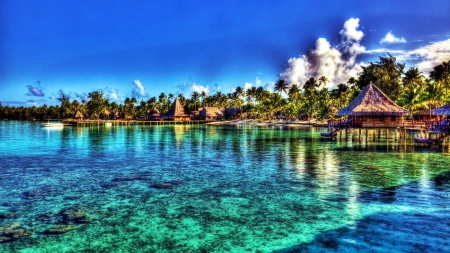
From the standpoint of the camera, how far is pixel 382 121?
95.5 feet

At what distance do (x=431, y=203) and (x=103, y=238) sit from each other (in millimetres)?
8206

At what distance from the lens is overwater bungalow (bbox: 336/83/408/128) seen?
2836cm

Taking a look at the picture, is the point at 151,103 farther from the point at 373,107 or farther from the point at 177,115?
the point at 373,107

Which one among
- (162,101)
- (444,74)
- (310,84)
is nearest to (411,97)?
(444,74)

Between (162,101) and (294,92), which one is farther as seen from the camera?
(162,101)

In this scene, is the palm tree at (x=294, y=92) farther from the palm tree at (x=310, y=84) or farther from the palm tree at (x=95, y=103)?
the palm tree at (x=95, y=103)

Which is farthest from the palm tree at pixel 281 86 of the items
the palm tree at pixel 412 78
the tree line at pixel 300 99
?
the palm tree at pixel 412 78

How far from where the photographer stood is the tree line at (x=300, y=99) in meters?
44.9

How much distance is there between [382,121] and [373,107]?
61.0 inches

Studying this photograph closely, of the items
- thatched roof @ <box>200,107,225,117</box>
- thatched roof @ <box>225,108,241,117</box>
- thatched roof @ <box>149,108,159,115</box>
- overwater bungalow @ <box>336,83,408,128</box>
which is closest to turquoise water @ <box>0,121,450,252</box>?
overwater bungalow @ <box>336,83,408,128</box>

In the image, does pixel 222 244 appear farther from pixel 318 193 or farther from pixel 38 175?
pixel 38 175

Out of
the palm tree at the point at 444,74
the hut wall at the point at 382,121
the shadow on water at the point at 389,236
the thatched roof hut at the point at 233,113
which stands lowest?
the shadow on water at the point at 389,236

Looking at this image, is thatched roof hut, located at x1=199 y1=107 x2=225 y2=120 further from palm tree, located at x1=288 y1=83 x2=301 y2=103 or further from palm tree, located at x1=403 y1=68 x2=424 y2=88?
palm tree, located at x1=403 y1=68 x2=424 y2=88

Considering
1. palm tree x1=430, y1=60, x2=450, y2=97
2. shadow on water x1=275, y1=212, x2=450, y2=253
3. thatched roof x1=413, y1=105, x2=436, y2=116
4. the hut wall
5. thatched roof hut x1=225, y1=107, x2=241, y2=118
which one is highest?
palm tree x1=430, y1=60, x2=450, y2=97
